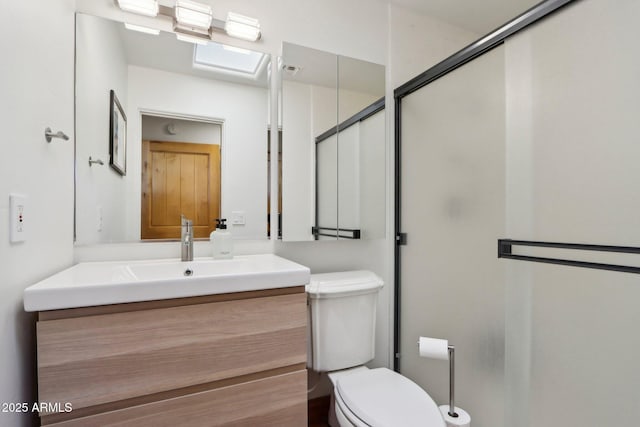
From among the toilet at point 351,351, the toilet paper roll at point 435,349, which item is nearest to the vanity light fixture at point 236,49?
the toilet at point 351,351

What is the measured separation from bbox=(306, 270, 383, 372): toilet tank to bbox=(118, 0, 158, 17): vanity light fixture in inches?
53.2

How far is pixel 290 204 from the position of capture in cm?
156

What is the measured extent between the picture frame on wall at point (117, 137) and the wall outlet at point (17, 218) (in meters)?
0.53

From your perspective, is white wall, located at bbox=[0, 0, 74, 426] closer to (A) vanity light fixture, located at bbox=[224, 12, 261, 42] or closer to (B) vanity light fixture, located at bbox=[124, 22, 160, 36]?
(B) vanity light fixture, located at bbox=[124, 22, 160, 36]

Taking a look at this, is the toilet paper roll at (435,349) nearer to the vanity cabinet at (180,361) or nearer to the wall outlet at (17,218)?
the vanity cabinet at (180,361)

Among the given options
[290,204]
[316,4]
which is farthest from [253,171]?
[316,4]

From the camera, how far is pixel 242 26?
1417mm

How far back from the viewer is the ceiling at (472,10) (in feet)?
5.86

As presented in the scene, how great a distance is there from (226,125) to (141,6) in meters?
0.57

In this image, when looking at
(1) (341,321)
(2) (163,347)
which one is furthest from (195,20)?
(1) (341,321)

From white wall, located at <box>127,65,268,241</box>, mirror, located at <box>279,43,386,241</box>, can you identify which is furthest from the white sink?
mirror, located at <box>279,43,386,241</box>

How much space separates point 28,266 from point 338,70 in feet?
5.02

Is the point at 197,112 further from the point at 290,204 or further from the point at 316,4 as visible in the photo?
the point at 316,4

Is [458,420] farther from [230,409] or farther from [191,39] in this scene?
[191,39]
